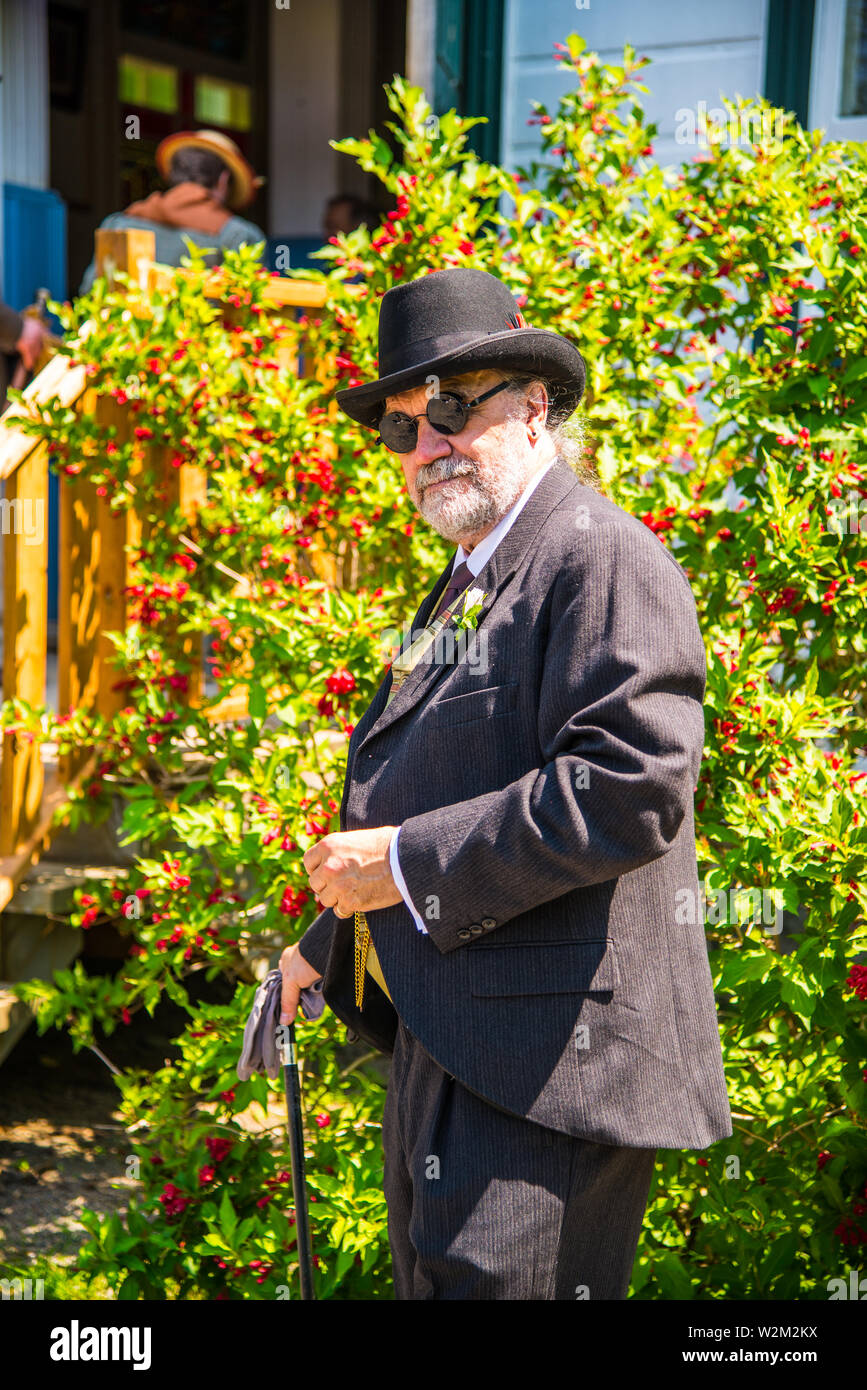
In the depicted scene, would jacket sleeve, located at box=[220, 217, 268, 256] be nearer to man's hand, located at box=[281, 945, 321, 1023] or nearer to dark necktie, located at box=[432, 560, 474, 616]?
dark necktie, located at box=[432, 560, 474, 616]

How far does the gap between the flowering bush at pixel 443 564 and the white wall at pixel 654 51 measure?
2.02 m

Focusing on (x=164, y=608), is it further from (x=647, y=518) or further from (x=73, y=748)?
(x=647, y=518)

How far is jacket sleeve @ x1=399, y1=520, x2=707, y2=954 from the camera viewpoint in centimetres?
173

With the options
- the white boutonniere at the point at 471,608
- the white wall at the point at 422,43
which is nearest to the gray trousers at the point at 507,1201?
the white boutonniere at the point at 471,608

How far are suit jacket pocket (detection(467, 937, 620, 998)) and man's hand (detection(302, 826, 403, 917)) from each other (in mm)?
157

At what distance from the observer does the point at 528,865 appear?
5.77 feet

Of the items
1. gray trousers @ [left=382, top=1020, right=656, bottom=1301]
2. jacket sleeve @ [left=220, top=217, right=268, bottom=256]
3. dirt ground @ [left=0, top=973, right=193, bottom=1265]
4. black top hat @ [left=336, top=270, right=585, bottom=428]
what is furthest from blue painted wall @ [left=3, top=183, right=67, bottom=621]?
gray trousers @ [left=382, top=1020, right=656, bottom=1301]


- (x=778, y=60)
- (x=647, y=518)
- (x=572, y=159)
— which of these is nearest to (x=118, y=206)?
(x=778, y=60)

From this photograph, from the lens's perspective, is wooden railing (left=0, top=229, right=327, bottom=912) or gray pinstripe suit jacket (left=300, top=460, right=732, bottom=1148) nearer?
gray pinstripe suit jacket (left=300, top=460, right=732, bottom=1148)

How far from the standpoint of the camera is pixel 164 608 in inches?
146

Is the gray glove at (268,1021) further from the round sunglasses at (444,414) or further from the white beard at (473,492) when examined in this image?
the round sunglasses at (444,414)

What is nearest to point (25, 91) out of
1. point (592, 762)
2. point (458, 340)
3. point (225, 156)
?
point (225, 156)

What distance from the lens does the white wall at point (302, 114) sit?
337 inches

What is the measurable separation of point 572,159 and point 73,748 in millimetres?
→ 2175
